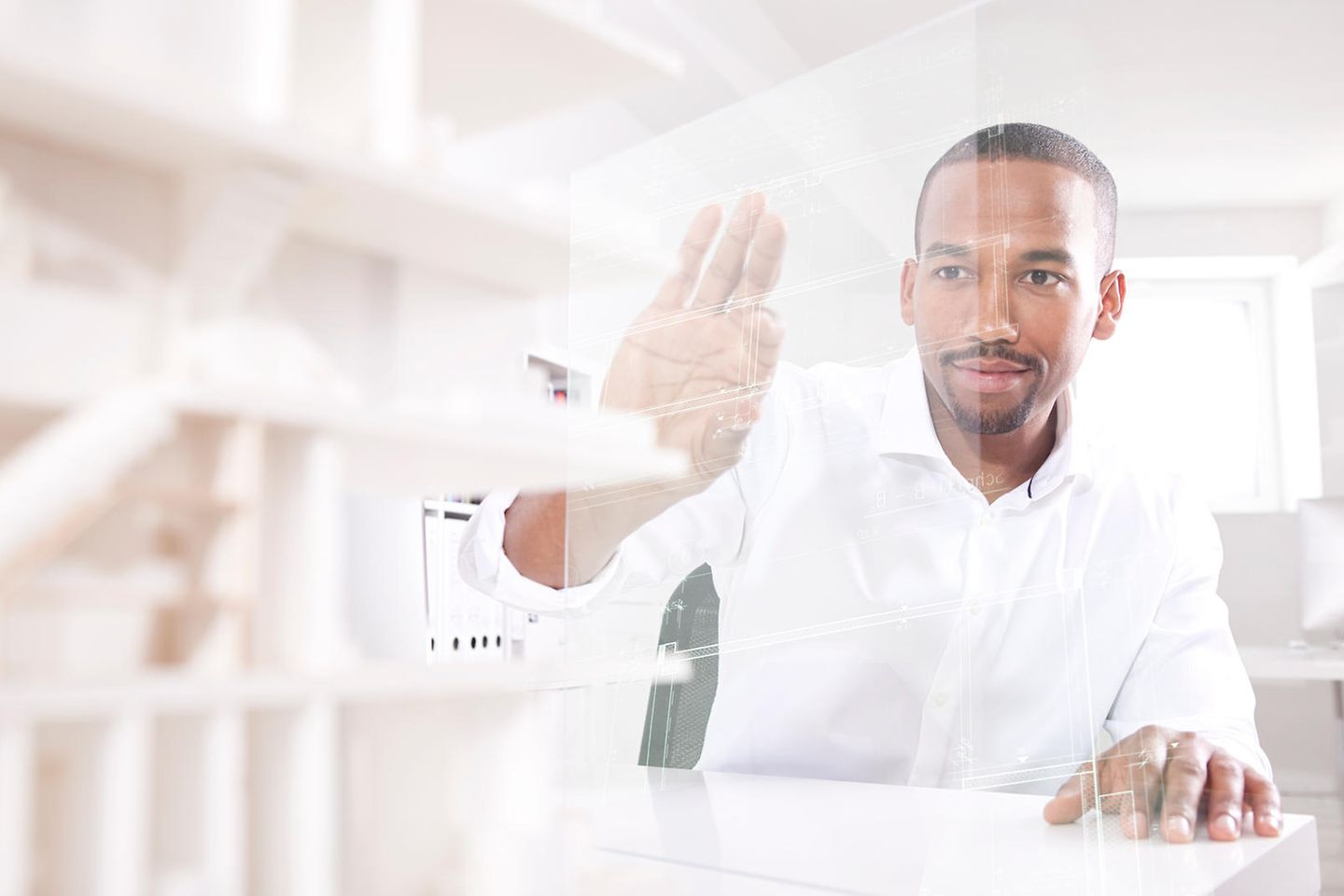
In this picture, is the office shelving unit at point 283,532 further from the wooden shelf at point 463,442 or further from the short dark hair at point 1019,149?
the short dark hair at point 1019,149

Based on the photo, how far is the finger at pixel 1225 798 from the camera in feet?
3.94

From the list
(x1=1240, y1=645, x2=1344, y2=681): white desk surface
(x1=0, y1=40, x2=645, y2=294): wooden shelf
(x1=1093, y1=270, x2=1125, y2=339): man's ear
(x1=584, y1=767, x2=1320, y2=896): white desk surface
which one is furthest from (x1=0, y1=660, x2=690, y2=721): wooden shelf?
(x1=1240, y1=645, x2=1344, y2=681): white desk surface

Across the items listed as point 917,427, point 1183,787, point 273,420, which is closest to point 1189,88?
point 917,427

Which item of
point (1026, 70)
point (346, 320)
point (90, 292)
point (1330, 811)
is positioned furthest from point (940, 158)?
point (1330, 811)

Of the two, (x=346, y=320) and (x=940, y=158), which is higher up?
(x=940, y=158)

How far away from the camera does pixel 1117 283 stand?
141 centimetres

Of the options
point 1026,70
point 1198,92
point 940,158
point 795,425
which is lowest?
point 795,425

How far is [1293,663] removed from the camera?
4.86 ft

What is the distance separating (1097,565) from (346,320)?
0.91m

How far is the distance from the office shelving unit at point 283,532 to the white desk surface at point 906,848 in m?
0.43

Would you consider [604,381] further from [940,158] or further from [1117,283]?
[1117,283]

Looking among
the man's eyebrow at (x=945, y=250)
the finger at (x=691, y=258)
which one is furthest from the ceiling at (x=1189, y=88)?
the man's eyebrow at (x=945, y=250)

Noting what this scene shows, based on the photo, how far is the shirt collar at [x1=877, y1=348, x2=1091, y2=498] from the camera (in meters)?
1.25

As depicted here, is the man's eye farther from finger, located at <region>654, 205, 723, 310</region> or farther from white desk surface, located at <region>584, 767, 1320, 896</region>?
white desk surface, located at <region>584, 767, 1320, 896</region>
